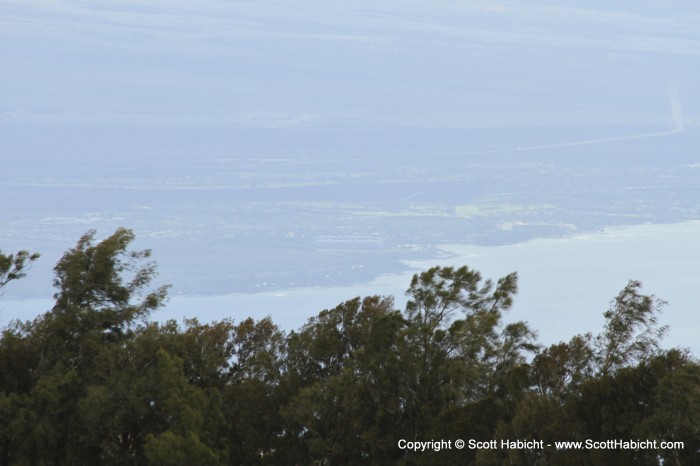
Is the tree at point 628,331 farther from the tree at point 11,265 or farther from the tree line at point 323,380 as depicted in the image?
the tree at point 11,265

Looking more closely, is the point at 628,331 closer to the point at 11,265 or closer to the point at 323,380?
the point at 323,380

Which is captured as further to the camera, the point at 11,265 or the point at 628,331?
the point at 11,265

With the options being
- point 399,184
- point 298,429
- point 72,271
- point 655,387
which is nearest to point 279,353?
point 298,429

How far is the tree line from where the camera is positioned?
44.0 feet

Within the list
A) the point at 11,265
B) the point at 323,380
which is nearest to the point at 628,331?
the point at 323,380

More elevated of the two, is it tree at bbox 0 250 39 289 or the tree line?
tree at bbox 0 250 39 289

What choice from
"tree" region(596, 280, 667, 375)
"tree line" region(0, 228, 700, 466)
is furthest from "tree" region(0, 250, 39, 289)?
"tree" region(596, 280, 667, 375)

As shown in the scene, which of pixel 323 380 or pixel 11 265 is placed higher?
pixel 11 265

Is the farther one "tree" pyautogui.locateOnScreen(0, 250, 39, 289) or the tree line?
"tree" pyautogui.locateOnScreen(0, 250, 39, 289)

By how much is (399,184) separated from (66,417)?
105 m

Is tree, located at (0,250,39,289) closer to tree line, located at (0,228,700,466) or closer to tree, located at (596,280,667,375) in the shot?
tree line, located at (0,228,700,466)

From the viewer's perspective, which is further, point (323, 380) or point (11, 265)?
point (11, 265)

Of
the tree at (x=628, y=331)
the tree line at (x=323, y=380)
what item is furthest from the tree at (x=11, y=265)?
the tree at (x=628, y=331)

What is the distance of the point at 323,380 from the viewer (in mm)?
17359
